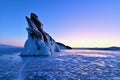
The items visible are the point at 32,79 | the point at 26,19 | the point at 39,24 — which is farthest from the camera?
the point at 39,24

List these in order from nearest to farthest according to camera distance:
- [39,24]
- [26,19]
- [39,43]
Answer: [39,43] → [26,19] → [39,24]

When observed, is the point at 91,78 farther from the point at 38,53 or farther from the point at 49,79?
the point at 38,53

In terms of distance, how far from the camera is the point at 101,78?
14.0 meters

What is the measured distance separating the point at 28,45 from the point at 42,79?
29404 mm

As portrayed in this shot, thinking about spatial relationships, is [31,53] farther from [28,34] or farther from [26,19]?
Answer: [26,19]

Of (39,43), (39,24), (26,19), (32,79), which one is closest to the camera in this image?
(32,79)

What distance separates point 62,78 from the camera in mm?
14016

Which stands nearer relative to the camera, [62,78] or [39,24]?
[62,78]

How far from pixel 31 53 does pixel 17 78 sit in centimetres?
2869

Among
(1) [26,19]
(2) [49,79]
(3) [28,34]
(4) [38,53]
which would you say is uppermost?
(1) [26,19]

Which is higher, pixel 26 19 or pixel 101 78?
pixel 26 19

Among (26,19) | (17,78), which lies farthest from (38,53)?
(17,78)

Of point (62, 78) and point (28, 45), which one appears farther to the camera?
point (28, 45)

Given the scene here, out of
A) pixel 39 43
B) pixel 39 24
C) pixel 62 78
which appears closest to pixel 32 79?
pixel 62 78
